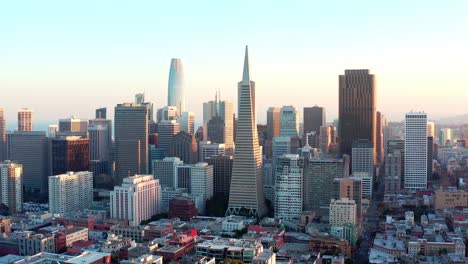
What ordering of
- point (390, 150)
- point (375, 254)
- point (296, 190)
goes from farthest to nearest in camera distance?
point (390, 150) < point (296, 190) < point (375, 254)

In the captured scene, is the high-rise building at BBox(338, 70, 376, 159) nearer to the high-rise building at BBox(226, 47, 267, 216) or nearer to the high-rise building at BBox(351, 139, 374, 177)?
the high-rise building at BBox(351, 139, 374, 177)

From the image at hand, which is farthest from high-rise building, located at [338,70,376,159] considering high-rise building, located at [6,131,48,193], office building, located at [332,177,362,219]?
high-rise building, located at [6,131,48,193]

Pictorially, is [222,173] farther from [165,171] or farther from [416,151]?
[416,151]

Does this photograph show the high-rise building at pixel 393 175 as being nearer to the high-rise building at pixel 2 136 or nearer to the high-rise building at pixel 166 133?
the high-rise building at pixel 166 133

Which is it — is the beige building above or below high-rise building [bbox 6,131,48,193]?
below

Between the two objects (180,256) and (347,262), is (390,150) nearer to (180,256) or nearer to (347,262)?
(347,262)

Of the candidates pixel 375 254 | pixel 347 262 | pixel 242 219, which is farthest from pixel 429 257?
pixel 242 219
